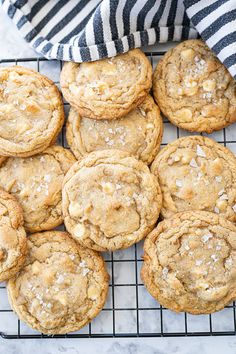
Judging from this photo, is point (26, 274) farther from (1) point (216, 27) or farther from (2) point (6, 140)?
(1) point (216, 27)

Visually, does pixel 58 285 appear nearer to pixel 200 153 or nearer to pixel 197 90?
pixel 200 153

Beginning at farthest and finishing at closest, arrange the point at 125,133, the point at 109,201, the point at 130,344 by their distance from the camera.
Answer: the point at 130,344, the point at 125,133, the point at 109,201

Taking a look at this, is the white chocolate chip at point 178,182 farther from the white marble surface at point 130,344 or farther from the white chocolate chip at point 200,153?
the white marble surface at point 130,344

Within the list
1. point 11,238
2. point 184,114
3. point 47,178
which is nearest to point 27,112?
point 47,178

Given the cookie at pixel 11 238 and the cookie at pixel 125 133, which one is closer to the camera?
the cookie at pixel 11 238

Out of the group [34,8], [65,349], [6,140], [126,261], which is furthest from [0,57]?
[65,349]

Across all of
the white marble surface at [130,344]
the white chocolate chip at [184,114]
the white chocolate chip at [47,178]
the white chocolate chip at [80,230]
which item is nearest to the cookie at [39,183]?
the white chocolate chip at [47,178]

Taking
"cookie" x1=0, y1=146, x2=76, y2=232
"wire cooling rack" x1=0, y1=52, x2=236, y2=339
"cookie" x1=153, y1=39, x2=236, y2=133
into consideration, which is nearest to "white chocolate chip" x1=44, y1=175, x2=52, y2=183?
"cookie" x1=0, y1=146, x2=76, y2=232
